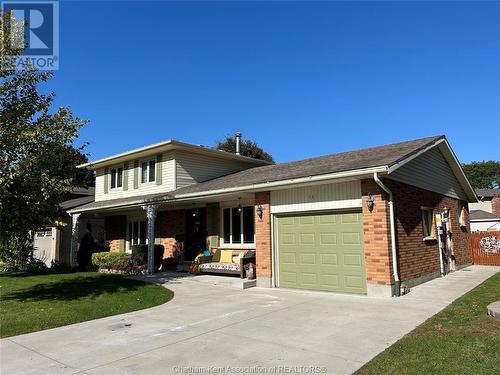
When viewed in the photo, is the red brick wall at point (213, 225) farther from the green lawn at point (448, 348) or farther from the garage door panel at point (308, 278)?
the green lawn at point (448, 348)

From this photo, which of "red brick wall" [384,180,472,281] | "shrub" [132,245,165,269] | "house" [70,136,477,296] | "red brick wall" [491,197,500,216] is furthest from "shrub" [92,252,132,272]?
"red brick wall" [491,197,500,216]

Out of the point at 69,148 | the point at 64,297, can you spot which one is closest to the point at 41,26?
the point at 69,148

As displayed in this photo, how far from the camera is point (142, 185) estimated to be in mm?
18812

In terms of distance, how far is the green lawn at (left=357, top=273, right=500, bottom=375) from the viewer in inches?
189

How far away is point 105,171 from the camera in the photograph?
2144 centimetres

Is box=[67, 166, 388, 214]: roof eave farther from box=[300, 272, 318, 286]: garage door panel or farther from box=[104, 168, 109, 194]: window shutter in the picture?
box=[104, 168, 109, 194]: window shutter

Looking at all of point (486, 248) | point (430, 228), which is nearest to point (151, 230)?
point (430, 228)

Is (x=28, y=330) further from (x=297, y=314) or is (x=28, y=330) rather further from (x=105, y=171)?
(x=105, y=171)

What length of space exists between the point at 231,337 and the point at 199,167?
487 inches

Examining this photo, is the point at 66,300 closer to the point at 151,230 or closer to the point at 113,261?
the point at 151,230

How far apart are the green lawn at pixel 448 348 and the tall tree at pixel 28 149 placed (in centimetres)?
919

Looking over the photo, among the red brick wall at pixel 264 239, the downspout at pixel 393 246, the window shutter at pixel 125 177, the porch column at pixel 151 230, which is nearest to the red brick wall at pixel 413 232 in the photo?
the downspout at pixel 393 246

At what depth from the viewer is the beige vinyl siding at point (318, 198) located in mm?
10469

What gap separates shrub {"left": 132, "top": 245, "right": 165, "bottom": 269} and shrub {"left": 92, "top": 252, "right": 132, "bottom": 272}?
0.88ft
